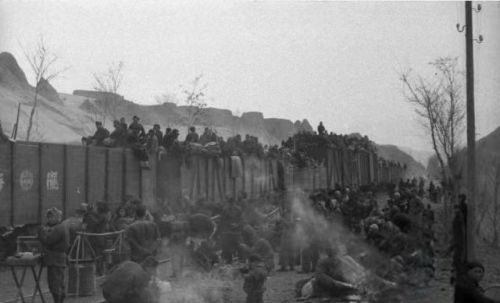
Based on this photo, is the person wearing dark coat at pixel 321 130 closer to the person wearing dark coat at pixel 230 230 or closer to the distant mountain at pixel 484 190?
the distant mountain at pixel 484 190

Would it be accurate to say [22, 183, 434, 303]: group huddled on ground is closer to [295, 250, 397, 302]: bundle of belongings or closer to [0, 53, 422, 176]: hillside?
[295, 250, 397, 302]: bundle of belongings

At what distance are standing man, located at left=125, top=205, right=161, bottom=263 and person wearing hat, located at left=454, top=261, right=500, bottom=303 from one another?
15.5 ft

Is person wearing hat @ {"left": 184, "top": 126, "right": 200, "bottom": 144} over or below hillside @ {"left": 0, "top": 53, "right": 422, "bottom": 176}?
below

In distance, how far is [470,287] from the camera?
5.52m

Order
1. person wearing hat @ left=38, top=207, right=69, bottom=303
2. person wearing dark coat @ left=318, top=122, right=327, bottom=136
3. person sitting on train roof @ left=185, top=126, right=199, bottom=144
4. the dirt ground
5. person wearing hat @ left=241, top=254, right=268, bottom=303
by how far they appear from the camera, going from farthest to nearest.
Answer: person wearing dark coat @ left=318, top=122, right=327, bottom=136
person sitting on train roof @ left=185, top=126, right=199, bottom=144
the dirt ground
person wearing hat @ left=241, top=254, right=268, bottom=303
person wearing hat @ left=38, top=207, right=69, bottom=303

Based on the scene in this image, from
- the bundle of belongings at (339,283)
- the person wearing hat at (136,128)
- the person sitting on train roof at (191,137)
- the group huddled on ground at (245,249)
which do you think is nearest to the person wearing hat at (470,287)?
the group huddled on ground at (245,249)

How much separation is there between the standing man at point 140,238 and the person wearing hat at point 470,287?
4733 mm

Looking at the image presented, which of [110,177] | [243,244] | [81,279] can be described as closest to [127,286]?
[81,279]

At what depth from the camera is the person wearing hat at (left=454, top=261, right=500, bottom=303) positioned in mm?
5410

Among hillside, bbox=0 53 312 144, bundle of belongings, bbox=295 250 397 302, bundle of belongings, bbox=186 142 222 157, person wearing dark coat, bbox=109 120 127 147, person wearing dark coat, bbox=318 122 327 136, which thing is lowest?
bundle of belongings, bbox=295 250 397 302

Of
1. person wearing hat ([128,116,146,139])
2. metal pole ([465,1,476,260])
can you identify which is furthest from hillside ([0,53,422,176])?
metal pole ([465,1,476,260])

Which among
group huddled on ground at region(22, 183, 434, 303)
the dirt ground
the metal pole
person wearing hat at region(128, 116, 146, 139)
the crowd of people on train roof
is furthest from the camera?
person wearing hat at region(128, 116, 146, 139)

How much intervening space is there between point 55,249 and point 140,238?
1268mm

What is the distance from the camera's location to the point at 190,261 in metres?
12.3
